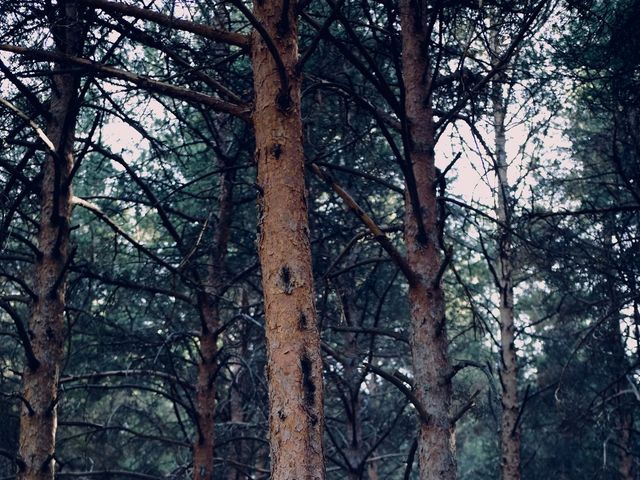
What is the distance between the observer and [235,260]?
13.4 meters

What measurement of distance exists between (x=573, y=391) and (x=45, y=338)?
15.1 meters

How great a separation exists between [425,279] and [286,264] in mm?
1878

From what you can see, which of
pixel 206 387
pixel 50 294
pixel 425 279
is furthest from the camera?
pixel 206 387

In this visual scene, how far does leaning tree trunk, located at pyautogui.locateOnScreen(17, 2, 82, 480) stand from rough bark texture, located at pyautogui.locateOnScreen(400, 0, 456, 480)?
288cm

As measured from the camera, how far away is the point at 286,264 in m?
3.98

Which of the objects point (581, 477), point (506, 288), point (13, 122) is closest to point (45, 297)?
point (13, 122)

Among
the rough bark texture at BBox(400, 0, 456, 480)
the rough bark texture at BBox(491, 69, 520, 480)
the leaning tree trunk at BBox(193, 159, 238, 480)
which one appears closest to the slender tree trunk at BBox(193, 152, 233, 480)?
the leaning tree trunk at BBox(193, 159, 238, 480)

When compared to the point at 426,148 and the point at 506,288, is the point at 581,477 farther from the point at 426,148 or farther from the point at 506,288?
the point at 426,148

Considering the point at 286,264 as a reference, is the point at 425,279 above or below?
above

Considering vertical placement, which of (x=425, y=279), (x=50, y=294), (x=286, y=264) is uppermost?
(x=50, y=294)

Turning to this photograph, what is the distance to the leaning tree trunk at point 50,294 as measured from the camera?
19.4 feet

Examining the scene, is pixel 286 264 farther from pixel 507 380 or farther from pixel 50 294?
pixel 507 380

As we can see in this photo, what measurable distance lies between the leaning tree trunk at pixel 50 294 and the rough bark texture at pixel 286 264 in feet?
7.11

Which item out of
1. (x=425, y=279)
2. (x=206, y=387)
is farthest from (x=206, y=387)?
(x=425, y=279)
